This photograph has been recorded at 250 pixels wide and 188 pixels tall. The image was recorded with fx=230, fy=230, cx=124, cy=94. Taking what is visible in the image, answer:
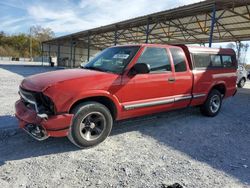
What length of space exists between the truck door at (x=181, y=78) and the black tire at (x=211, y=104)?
94 centimetres

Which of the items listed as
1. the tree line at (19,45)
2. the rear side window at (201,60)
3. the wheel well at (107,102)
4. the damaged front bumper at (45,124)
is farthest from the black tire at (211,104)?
the tree line at (19,45)

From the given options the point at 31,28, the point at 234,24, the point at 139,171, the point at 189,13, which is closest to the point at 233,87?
the point at 139,171

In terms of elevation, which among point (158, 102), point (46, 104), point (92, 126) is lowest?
point (92, 126)

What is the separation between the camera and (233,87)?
7.05m

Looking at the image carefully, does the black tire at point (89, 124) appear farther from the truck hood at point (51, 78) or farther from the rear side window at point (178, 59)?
the rear side window at point (178, 59)

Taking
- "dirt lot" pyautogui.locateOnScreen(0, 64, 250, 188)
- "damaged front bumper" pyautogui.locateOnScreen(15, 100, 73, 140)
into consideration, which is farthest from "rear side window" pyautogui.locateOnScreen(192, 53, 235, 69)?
"damaged front bumper" pyautogui.locateOnScreen(15, 100, 73, 140)

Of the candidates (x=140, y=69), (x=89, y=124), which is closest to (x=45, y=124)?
(x=89, y=124)

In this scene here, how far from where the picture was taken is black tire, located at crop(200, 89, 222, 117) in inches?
248

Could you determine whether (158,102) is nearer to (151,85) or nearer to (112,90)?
(151,85)

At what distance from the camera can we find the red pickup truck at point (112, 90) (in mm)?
3629

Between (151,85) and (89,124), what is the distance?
1.52 meters

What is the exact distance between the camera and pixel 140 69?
4309 mm

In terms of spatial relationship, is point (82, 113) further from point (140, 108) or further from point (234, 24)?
point (234, 24)

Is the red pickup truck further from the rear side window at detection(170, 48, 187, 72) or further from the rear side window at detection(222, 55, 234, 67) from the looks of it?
the rear side window at detection(222, 55, 234, 67)
